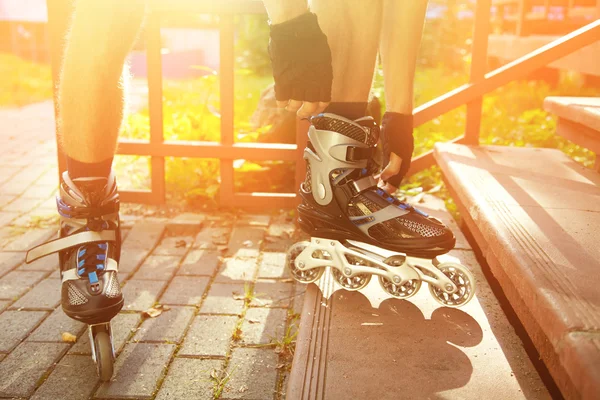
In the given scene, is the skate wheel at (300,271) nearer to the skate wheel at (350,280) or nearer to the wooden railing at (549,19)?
the skate wheel at (350,280)

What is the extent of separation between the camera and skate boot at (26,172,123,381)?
1.55 m

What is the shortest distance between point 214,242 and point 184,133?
0.99 metres

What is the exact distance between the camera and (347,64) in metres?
1.93

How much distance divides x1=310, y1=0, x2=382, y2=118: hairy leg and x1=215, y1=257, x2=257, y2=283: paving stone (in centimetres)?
76

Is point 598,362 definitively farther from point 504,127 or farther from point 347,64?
point 504,127

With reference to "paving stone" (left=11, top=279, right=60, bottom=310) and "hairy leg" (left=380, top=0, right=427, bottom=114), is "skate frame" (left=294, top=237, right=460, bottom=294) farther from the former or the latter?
"paving stone" (left=11, top=279, right=60, bottom=310)

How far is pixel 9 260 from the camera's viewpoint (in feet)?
7.96

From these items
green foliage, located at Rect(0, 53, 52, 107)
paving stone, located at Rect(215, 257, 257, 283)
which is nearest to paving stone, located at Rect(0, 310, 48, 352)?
paving stone, located at Rect(215, 257, 257, 283)

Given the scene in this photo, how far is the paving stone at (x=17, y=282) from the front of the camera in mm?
2117

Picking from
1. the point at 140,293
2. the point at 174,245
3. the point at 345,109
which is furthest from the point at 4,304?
the point at 345,109

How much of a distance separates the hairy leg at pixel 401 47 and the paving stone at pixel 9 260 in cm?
157

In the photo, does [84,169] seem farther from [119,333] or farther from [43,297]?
[43,297]

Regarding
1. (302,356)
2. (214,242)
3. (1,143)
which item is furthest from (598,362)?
(1,143)

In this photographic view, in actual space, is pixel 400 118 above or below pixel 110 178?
above
